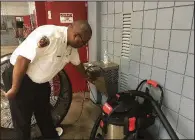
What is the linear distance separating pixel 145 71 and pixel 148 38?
230 mm

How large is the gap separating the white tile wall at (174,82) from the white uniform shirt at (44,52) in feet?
2.04

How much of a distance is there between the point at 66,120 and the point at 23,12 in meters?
1.04

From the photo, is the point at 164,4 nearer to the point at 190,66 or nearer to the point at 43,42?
the point at 190,66

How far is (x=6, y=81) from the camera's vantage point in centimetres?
102

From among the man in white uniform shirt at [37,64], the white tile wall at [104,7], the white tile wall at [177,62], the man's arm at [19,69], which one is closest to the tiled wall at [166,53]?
the white tile wall at [177,62]

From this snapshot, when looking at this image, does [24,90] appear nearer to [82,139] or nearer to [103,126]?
[103,126]

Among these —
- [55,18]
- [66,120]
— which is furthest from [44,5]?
[66,120]

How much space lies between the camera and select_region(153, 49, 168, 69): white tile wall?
1015mm

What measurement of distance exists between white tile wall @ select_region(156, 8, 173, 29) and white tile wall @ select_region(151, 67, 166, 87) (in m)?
0.26

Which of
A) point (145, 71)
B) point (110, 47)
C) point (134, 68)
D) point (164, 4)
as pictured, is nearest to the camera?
point (164, 4)

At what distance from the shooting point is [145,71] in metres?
1.19

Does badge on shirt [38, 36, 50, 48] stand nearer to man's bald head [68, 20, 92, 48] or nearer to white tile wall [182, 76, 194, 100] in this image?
man's bald head [68, 20, 92, 48]

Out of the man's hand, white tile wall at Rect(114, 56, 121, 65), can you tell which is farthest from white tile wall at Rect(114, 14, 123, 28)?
the man's hand

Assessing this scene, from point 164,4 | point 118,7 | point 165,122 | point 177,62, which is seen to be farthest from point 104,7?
point 165,122
